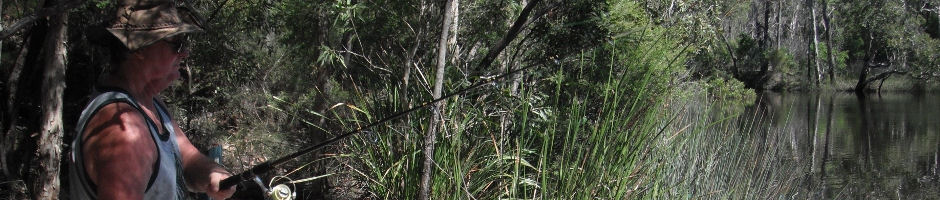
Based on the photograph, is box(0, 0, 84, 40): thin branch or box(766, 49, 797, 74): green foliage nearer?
box(0, 0, 84, 40): thin branch

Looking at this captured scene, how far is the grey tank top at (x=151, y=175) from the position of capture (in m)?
1.39

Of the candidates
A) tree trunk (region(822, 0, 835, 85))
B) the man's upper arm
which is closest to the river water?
the man's upper arm

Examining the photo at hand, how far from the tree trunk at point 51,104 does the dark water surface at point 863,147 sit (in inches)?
187

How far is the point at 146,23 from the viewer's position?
1.47 meters

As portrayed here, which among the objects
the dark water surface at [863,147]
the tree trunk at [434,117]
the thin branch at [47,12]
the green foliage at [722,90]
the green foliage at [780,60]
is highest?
the thin branch at [47,12]

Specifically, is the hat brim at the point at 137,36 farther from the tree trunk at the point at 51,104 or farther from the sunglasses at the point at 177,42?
the tree trunk at the point at 51,104

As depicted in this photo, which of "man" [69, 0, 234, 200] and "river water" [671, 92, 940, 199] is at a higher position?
"man" [69, 0, 234, 200]

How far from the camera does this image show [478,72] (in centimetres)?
491

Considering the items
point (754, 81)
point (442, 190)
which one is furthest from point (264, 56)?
point (754, 81)

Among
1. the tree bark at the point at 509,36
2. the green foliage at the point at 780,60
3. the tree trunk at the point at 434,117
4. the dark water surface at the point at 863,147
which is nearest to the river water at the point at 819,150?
the dark water surface at the point at 863,147

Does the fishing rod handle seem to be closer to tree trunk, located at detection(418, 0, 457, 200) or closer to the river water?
tree trunk, located at detection(418, 0, 457, 200)

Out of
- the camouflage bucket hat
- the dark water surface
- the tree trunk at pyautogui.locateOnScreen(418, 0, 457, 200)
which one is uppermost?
the camouflage bucket hat

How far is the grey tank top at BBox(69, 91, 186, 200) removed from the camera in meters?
1.39

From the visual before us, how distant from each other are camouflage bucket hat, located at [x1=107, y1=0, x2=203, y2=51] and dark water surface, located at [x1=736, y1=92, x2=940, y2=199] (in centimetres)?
385
